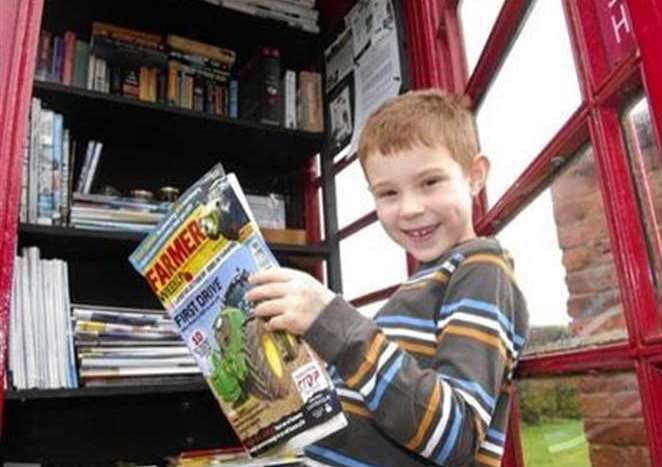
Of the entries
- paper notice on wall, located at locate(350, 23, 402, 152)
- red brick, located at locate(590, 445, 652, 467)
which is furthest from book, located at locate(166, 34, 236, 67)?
red brick, located at locate(590, 445, 652, 467)

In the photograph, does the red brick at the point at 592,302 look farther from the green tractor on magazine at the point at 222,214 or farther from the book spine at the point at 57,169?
the book spine at the point at 57,169

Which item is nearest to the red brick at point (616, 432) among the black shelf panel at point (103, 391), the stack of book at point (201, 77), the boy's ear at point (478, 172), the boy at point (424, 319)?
the boy at point (424, 319)

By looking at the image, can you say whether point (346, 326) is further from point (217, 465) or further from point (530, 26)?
point (217, 465)

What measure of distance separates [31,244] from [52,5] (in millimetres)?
750

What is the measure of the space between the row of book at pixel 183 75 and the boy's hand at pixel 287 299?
1.23m

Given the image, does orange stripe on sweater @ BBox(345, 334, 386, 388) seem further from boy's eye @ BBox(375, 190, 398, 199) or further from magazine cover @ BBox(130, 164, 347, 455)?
boy's eye @ BBox(375, 190, 398, 199)

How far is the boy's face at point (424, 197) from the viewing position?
2.36 feet

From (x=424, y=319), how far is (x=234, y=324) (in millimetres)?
228

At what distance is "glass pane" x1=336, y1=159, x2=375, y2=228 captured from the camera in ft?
5.71

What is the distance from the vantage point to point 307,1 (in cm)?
189

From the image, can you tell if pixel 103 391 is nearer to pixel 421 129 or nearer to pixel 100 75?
pixel 100 75

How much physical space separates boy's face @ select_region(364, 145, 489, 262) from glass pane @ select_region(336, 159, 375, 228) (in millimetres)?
924

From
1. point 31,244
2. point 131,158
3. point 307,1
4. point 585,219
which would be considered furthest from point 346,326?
point 307,1

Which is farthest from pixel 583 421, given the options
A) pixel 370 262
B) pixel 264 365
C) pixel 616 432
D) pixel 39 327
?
pixel 39 327
